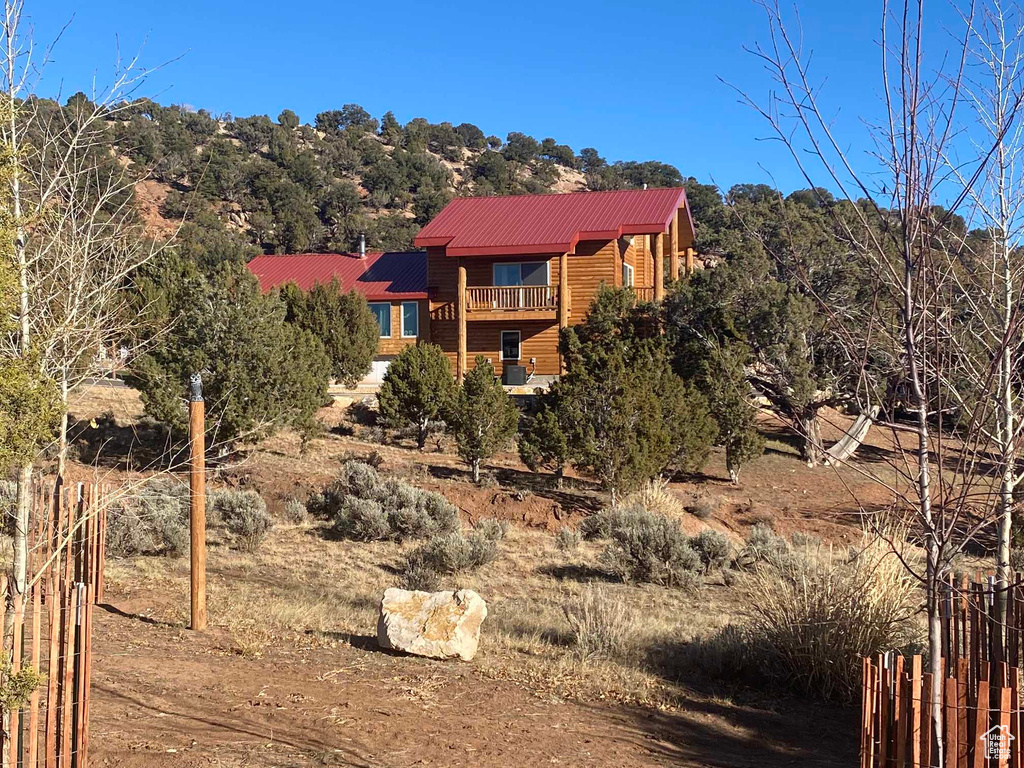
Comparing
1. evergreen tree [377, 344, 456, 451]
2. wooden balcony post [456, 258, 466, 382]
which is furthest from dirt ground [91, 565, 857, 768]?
wooden balcony post [456, 258, 466, 382]

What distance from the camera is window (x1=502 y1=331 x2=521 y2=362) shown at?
32562 mm

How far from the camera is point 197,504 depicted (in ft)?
30.3

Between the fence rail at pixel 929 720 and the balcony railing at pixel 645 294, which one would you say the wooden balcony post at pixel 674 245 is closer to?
the balcony railing at pixel 645 294

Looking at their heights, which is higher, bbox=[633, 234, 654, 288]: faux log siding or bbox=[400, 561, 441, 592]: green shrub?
bbox=[633, 234, 654, 288]: faux log siding

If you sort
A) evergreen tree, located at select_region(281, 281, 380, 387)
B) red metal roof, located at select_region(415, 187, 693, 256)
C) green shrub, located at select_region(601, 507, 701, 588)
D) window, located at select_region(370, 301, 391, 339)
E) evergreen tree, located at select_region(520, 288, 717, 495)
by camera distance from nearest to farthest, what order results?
green shrub, located at select_region(601, 507, 701, 588)
evergreen tree, located at select_region(520, 288, 717, 495)
evergreen tree, located at select_region(281, 281, 380, 387)
red metal roof, located at select_region(415, 187, 693, 256)
window, located at select_region(370, 301, 391, 339)

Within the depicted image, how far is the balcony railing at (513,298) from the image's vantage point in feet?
102

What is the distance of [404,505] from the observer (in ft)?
57.4

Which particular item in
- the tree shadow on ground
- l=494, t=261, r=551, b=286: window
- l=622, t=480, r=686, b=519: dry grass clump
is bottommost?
the tree shadow on ground

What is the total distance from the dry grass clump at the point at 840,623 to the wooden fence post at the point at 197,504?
532 centimetres

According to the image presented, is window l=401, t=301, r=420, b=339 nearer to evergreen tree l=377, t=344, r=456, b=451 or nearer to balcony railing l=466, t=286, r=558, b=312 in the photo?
balcony railing l=466, t=286, r=558, b=312

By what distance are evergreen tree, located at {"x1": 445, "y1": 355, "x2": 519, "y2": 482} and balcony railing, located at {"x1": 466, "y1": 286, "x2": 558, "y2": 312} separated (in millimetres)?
8985

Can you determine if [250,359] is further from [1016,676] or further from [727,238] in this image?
[727,238]

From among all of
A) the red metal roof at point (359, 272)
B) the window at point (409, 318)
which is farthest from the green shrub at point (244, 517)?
the red metal roof at point (359, 272)

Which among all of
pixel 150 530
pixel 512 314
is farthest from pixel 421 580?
pixel 512 314
